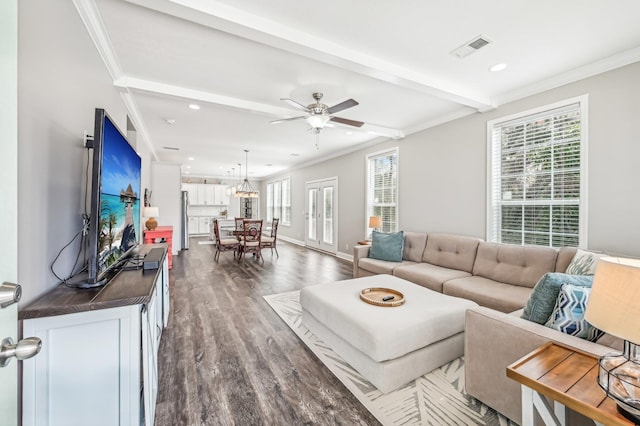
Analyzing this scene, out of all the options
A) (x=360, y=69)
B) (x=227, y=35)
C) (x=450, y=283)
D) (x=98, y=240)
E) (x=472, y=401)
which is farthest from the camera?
(x=450, y=283)

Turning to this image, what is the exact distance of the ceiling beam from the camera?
192 cm

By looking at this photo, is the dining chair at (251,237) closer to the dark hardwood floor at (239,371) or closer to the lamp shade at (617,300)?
the dark hardwood floor at (239,371)

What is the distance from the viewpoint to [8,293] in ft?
2.17

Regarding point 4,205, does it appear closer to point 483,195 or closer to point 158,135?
point 483,195

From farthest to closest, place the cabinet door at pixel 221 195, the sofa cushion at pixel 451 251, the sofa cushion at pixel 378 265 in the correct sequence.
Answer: the cabinet door at pixel 221 195, the sofa cushion at pixel 378 265, the sofa cushion at pixel 451 251

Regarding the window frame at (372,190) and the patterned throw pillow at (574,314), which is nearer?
the patterned throw pillow at (574,314)

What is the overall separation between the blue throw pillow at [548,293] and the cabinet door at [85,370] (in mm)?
2109

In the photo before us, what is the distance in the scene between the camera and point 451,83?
328 centimetres

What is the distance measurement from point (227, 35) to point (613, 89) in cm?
370

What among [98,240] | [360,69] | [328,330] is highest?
[360,69]

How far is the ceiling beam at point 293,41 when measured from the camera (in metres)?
1.92

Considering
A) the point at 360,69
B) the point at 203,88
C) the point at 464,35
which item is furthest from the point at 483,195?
the point at 203,88

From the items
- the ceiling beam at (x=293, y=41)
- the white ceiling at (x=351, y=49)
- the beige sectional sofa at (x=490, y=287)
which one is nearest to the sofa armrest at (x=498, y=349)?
the beige sectional sofa at (x=490, y=287)

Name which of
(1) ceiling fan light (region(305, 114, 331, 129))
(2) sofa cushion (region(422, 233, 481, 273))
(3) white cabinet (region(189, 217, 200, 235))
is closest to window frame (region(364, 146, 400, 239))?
(2) sofa cushion (region(422, 233, 481, 273))
